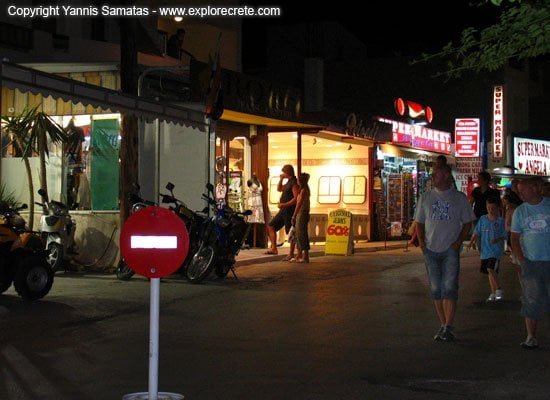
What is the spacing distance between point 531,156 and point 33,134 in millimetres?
28803

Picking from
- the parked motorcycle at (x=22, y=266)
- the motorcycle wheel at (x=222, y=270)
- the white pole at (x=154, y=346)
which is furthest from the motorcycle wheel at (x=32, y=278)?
the white pole at (x=154, y=346)

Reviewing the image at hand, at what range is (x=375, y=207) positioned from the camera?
87.7 feet

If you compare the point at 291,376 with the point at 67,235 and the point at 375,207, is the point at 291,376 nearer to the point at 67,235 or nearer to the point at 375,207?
the point at 67,235

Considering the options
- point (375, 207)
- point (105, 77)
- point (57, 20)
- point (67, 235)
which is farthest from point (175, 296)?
point (375, 207)

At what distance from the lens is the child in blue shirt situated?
1222cm

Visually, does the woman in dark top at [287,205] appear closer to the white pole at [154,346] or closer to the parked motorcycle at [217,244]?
the parked motorcycle at [217,244]

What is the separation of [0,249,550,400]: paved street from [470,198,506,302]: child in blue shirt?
0.38m

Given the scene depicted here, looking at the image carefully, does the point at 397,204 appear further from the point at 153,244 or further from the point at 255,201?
the point at 153,244

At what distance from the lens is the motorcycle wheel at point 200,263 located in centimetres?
1407

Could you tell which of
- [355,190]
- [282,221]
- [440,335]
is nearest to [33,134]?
Answer: [282,221]

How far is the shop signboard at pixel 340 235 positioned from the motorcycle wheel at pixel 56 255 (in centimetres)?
802

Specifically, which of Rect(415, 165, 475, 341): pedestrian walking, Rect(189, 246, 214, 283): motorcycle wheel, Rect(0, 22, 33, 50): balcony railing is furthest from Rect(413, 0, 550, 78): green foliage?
Rect(0, 22, 33, 50): balcony railing

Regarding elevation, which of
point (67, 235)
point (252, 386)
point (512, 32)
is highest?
point (512, 32)

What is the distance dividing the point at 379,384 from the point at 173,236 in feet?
7.47
